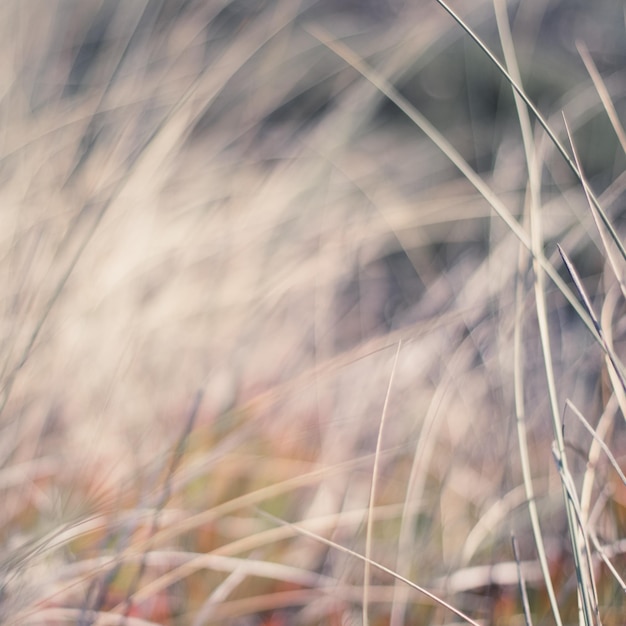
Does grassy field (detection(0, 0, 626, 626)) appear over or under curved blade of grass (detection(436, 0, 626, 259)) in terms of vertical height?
under

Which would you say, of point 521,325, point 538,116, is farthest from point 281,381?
point 538,116

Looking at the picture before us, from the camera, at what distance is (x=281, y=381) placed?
98 cm

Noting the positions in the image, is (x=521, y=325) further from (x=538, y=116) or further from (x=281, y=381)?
(x=281, y=381)

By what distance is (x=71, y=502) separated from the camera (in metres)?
0.71

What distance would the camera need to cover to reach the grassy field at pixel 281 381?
1.65ft

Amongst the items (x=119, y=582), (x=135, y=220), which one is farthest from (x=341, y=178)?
(x=119, y=582)

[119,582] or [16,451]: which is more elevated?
[16,451]

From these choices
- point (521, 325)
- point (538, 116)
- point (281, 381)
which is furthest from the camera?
point (281, 381)

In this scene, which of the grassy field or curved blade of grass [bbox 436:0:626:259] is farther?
the grassy field

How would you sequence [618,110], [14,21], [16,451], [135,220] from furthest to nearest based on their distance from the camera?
[618,110] → [14,21] → [135,220] → [16,451]

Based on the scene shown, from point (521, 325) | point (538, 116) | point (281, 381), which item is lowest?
point (281, 381)

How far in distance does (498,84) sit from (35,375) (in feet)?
4.74

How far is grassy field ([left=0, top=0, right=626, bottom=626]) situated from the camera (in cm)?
50

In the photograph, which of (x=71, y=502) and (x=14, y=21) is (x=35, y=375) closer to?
(x=71, y=502)
